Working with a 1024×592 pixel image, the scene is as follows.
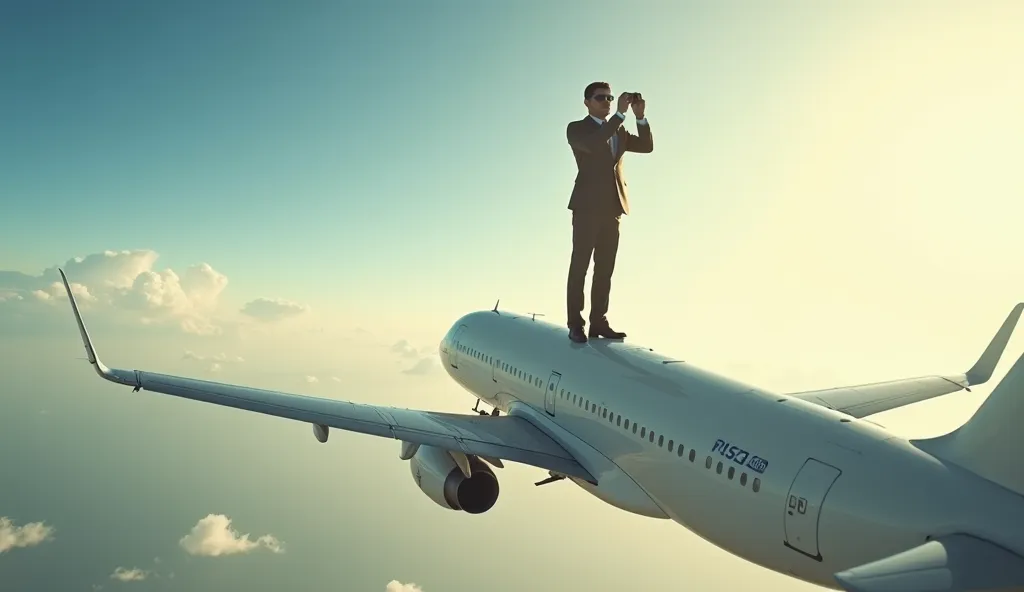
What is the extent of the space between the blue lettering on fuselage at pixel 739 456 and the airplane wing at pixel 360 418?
5.01m

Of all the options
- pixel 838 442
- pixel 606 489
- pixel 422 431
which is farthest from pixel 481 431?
pixel 838 442

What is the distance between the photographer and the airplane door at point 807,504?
11.1 meters

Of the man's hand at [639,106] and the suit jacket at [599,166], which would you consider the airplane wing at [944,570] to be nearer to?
the suit jacket at [599,166]

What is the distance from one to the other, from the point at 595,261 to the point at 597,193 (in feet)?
7.17

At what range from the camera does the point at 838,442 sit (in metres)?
11.7

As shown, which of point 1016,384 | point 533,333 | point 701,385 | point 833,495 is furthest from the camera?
point 533,333

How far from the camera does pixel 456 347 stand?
92.8ft

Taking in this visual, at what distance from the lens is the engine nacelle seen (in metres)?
17.3

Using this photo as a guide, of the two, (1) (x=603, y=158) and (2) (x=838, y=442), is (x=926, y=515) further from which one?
(1) (x=603, y=158)

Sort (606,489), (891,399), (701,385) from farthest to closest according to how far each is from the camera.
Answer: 1. (891,399)
2. (606,489)
3. (701,385)

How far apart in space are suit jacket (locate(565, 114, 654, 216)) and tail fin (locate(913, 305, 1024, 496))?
32.1ft

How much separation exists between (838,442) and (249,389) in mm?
14791

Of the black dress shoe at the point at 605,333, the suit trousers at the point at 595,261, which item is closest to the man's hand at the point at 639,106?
the suit trousers at the point at 595,261

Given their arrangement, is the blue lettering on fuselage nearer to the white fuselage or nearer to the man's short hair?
the white fuselage
